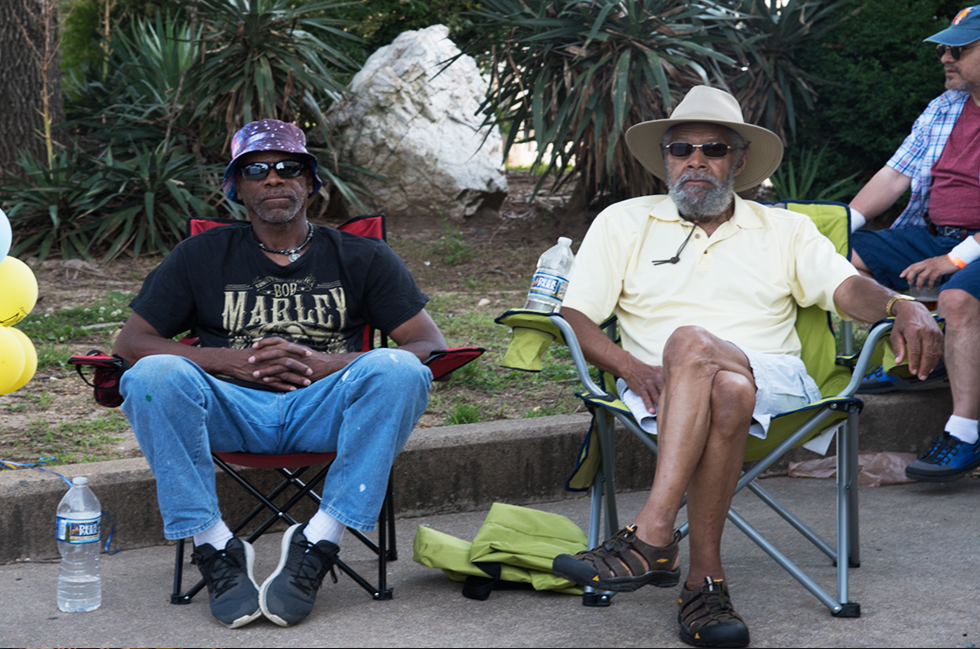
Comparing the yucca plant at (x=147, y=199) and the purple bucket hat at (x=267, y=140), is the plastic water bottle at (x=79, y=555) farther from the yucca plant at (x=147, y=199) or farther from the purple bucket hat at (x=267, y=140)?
the yucca plant at (x=147, y=199)

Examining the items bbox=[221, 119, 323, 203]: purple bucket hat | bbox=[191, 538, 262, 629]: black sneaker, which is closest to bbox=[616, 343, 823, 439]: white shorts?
bbox=[191, 538, 262, 629]: black sneaker

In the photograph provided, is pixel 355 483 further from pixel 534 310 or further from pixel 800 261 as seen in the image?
pixel 800 261

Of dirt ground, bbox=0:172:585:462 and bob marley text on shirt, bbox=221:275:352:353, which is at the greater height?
bob marley text on shirt, bbox=221:275:352:353

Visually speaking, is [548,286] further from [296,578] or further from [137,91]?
[137,91]

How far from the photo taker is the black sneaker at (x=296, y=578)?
8.13 feet

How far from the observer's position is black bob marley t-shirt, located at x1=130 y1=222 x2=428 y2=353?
3.01 meters

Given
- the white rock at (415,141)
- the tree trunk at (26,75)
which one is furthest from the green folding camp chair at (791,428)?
the tree trunk at (26,75)

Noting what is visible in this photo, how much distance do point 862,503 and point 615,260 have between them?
1.44 m

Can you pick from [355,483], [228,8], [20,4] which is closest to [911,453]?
[355,483]

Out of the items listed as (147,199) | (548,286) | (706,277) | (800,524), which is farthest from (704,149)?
(147,199)

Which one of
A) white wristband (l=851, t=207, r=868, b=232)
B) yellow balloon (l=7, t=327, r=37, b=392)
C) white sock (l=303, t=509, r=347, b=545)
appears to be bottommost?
white sock (l=303, t=509, r=347, b=545)

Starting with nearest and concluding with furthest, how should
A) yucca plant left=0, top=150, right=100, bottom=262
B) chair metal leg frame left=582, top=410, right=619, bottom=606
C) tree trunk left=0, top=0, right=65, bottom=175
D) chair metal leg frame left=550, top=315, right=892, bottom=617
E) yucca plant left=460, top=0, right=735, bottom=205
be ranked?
chair metal leg frame left=550, top=315, right=892, bottom=617 < chair metal leg frame left=582, top=410, right=619, bottom=606 < yucca plant left=460, top=0, right=735, bottom=205 < yucca plant left=0, top=150, right=100, bottom=262 < tree trunk left=0, top=0, right=65, bottom=175

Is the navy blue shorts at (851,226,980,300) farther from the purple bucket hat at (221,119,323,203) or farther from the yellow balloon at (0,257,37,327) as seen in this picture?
Answer: the yellow balloon at (0,257,37,327)

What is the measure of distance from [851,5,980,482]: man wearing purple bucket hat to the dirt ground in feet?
6.54
